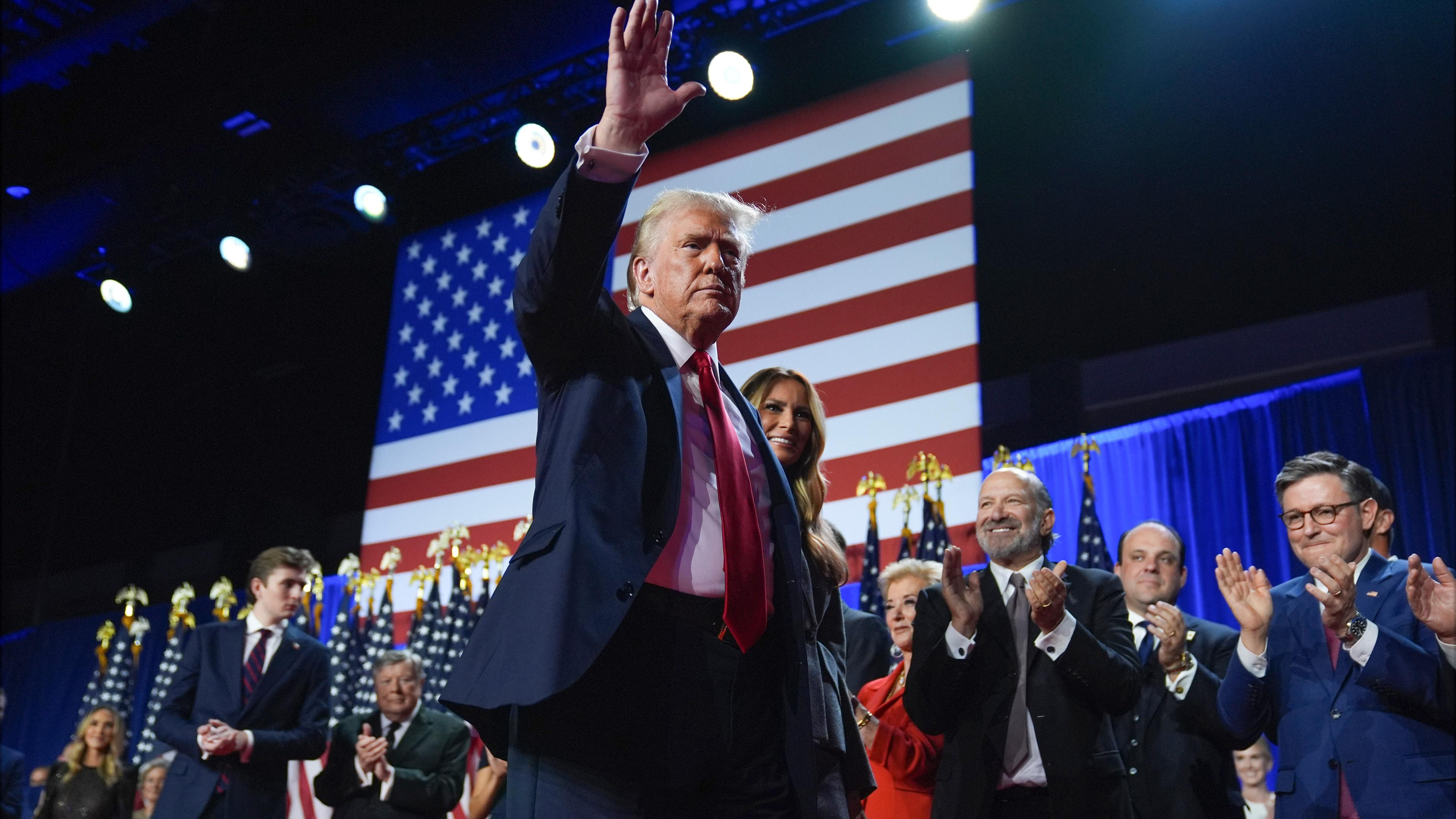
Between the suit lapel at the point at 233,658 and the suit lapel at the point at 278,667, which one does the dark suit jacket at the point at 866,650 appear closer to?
the suit lapel at the point at 278,667

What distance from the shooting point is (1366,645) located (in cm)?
248

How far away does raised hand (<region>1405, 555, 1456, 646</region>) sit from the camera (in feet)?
7.79

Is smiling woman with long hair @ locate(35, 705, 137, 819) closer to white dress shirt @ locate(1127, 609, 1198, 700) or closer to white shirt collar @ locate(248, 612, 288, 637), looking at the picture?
white shirt collar @ locate(248, 612, 288, 637)

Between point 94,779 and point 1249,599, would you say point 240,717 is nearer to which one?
point 94,779

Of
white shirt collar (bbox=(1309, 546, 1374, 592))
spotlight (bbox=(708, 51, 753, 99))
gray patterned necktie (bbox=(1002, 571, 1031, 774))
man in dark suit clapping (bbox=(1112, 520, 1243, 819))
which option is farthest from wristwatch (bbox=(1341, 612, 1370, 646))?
spotlight (bbox=(708, 51, 753, 99))

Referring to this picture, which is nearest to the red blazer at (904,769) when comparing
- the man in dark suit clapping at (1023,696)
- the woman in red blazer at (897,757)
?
the woman in red blazer at (897,757)

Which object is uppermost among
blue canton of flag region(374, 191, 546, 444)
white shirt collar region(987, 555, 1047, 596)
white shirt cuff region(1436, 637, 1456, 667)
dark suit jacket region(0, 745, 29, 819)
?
blue canton of flag region(374, 191, 546, 444)

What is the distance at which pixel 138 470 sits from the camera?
1120 cm

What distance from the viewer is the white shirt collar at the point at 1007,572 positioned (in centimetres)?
293

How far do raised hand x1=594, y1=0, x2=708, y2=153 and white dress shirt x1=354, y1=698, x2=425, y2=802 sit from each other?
3511 mm

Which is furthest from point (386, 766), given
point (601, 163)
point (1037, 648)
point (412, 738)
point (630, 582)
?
point (601, 163)

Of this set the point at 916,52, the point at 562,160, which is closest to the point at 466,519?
the point at 562,160

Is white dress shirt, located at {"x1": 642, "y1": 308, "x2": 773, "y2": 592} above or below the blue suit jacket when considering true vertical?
above

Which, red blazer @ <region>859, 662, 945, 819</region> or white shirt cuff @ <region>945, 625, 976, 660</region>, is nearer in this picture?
white shirt cuff @ <region>945, 625, 976, 660</region>
